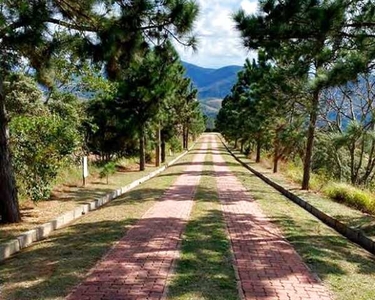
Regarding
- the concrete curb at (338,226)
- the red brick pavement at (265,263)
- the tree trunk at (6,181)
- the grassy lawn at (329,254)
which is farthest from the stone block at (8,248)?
the concrete curb at (338,226)

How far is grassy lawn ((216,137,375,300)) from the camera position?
573cm

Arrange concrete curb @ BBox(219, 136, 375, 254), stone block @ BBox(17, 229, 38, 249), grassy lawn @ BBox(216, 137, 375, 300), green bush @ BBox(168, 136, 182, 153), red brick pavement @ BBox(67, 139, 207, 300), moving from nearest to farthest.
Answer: red brick pavement @ BBox(67, 139, 207, 300)
grassy lawn @ BBox(216, 137, 375, 300)
stone block @ BBox(17, 229, 38, 249)
concrete curb @ BBox(219, 136, 375, 254)
green bush @ BBox(168, 136, 182, 153)

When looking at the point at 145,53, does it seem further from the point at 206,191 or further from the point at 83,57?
the point at 206,191

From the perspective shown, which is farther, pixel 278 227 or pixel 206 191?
pixel 206 191

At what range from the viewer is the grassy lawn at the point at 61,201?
875 centimetres

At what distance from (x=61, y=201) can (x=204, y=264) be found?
658cm

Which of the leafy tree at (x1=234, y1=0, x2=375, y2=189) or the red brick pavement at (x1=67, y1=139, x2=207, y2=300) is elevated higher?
the leafy tree at (x1=234, y1=0, x2=375, y2=189)

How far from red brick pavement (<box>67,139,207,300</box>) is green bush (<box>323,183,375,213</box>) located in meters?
4.59

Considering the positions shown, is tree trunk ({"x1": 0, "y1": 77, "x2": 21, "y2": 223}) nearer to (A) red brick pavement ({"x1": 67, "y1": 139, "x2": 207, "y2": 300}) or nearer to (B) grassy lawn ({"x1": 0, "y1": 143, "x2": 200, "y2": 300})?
(B) grassy lawn ({"x1": 0, "y1": 143, "x2": 200, "y2": 300})

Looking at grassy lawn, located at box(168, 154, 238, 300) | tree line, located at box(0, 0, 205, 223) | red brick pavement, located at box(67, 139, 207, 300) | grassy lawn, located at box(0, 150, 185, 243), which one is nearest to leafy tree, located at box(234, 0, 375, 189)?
tree line, located at box(0, 0, 205, 223)

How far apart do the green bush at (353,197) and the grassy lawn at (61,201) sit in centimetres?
693

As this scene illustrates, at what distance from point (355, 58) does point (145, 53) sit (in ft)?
12.3

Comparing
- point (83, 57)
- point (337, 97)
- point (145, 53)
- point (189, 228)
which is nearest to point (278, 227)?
point (189, 228)

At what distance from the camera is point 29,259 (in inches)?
270
